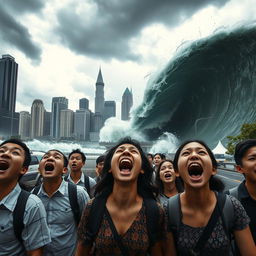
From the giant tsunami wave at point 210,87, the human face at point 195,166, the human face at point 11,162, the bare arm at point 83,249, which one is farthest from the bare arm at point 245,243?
the giant tsunami wave at point 210,87

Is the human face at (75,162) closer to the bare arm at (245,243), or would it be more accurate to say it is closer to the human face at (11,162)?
the human face at (11,162)

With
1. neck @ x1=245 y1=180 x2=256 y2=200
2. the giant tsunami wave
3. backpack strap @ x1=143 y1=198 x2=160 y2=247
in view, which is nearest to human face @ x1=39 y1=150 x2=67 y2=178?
backpack strap @ x1=143 y1=198 x2=160 y2=247

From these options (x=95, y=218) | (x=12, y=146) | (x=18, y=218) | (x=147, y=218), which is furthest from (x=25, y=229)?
(x=147, y=218)

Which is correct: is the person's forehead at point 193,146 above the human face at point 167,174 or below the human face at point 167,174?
above

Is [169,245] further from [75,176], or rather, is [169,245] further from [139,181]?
[75,176]

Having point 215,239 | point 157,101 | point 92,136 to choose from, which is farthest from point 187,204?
point 92,136

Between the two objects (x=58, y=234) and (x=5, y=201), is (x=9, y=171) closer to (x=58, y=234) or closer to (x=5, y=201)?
(x=5, y=201)
